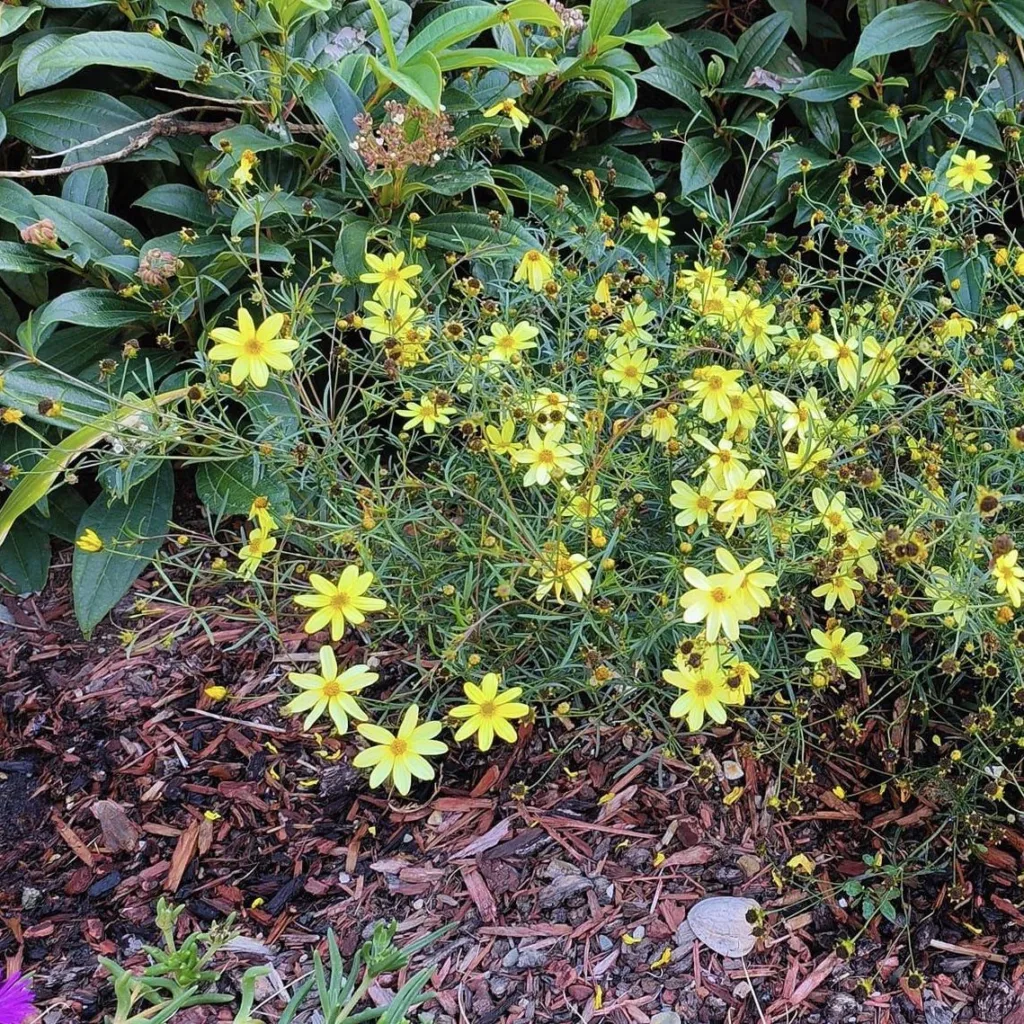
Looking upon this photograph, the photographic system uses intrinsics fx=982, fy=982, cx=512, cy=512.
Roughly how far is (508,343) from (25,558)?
1.31 m

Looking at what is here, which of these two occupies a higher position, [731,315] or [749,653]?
[731,315]

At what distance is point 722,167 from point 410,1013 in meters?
2.18

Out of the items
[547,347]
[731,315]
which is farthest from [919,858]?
[547,347]

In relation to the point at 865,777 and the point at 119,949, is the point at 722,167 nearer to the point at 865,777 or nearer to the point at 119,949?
the point at 865,777

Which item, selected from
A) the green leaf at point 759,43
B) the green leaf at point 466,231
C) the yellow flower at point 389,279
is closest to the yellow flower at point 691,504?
the yellow flower at point 389,279

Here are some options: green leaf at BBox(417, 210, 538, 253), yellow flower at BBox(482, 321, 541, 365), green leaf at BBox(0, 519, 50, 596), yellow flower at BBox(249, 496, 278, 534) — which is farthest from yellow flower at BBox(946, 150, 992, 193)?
green leaf at BBox(0, 519, 50, 596)

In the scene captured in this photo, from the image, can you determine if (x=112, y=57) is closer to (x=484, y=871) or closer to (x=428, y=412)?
(x=428, y=412)

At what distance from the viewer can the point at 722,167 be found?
2.66m

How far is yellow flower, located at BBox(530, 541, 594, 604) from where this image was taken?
1343mm

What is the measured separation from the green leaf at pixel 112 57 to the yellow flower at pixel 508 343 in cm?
101

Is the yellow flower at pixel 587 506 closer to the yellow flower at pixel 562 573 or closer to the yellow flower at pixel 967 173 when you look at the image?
the yellow flower at pixel 562 573

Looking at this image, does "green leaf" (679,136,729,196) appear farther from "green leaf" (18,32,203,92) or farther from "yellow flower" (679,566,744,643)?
"yellow flower" (679,566,744,643)

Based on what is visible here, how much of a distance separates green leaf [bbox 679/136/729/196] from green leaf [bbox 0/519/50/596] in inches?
68.1

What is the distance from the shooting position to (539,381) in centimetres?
177
